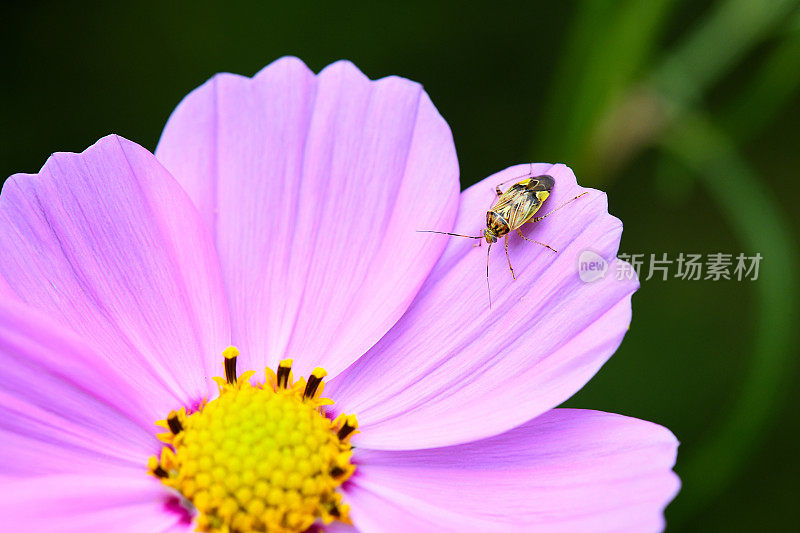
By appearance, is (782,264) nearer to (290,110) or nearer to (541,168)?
(541,168)

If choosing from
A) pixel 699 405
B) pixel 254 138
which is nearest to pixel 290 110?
pixel 254 138

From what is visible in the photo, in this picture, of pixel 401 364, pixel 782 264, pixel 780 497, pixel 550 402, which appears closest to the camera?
pixel 550 402

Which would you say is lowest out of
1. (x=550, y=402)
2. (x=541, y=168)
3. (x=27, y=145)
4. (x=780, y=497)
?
(x=780, y=497)

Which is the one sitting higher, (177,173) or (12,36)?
(12,36)

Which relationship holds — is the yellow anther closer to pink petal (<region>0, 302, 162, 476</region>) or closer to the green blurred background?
pink petal (<region>0, 302, 162, 476</region>)

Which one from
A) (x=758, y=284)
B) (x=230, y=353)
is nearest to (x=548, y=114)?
(x=758, y=284)

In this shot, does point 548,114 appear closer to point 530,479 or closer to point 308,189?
point 308,189

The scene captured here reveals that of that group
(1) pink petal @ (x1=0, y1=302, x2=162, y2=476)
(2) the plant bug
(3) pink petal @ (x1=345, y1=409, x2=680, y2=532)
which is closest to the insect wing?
(2) the plant bug
